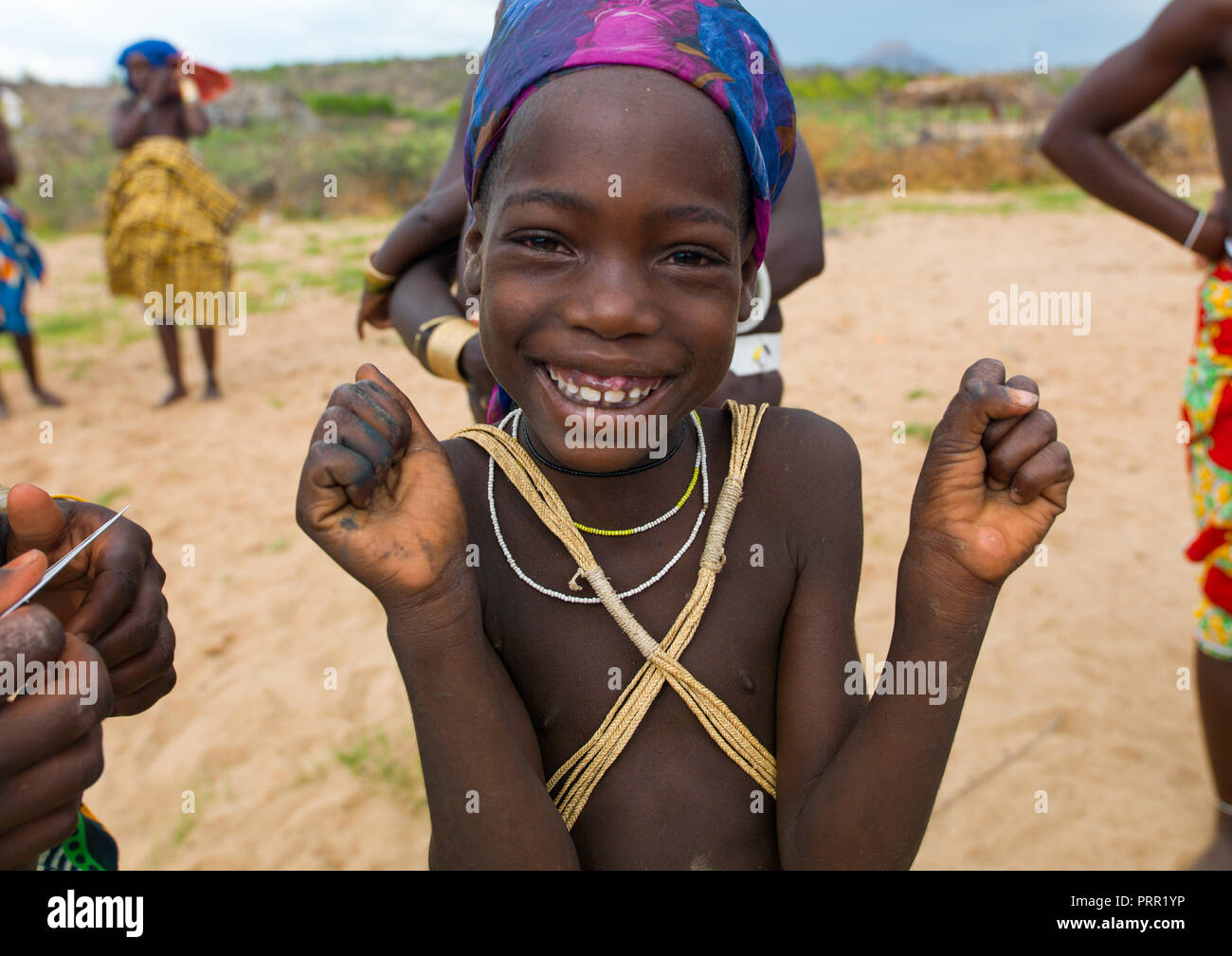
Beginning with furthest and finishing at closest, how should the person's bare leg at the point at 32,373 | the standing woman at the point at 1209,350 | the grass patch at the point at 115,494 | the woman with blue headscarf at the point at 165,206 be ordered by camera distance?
the person's bare leg at the point at 32,373 → the woman with blue headscarf at the point at 165,206 → the grass patch at the point at 115,494 → the standing woman at the point at 1209,350

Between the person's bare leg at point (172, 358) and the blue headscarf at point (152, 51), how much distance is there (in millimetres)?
1780

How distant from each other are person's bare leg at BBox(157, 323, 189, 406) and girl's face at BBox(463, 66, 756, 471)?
6125mm

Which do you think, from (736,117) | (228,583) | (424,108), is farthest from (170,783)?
(424,108)

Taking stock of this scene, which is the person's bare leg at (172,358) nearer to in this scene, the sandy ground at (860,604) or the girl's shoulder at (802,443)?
the sandy ground at (860,604)

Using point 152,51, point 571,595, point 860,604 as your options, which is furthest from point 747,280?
point 152,51

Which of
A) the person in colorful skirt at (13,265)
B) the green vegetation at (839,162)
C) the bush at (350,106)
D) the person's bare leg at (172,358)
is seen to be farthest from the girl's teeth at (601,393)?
the bush at (350,106)

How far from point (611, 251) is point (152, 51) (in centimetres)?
635

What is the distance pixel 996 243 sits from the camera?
10.9 metres

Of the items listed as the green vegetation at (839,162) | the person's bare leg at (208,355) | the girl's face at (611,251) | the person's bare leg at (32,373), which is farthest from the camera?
the green vegetation at (839,162)

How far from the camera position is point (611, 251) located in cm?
122

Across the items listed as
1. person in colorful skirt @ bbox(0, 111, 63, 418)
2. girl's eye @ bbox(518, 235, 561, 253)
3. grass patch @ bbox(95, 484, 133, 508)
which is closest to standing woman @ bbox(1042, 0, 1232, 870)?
girl's eye @ bbox(518, 235, 561, 253)

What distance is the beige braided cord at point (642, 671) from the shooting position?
1.45 meters

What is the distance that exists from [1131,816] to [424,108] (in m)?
49.2

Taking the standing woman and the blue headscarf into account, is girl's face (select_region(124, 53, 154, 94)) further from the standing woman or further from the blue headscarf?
the standing woman
